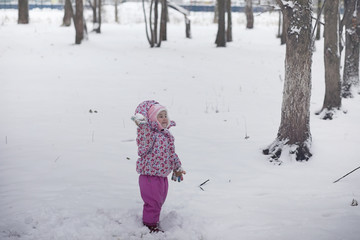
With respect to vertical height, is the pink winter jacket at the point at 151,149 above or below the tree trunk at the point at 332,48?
below

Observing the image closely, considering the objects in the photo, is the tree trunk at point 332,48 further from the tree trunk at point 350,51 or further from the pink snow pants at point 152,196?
the pink snow pants at point 152,196

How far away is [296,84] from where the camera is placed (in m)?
6.16

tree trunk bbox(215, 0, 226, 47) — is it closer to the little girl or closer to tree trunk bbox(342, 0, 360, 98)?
tree trunk bbox(342, 0, 360, 98)

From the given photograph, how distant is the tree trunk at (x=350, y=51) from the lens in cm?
1058

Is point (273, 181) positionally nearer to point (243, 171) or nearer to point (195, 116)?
point (243, 171)

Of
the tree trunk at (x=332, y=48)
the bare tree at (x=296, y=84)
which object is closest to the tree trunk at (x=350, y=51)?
the tree trunk at (x=332, y=48)

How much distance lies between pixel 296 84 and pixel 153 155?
2.93 m

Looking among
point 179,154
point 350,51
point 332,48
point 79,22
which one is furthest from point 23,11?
point 179,154

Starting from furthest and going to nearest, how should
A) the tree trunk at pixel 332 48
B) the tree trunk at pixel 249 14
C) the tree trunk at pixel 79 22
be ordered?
the tree trunk at pixel 249 14, the tree trunk at pixel 79 22, the tree trunk at pixel 332 48

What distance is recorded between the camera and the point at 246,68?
628 inches

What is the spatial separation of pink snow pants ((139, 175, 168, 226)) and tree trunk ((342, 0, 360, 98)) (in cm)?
834

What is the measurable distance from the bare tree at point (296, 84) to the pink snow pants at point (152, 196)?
107 inches

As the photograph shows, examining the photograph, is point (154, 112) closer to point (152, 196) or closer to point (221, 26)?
point (152, 196)

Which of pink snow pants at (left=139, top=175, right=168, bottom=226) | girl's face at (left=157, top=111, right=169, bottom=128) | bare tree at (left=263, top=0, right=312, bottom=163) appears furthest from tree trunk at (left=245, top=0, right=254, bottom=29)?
pink snow pants at (left=139, top=175, right=168, bottom=226)
